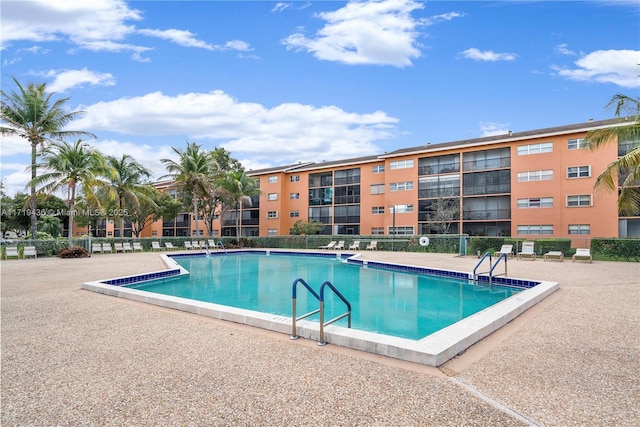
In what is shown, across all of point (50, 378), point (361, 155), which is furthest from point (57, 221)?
point (50, 378)

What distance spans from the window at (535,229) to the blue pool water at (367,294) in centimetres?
1839

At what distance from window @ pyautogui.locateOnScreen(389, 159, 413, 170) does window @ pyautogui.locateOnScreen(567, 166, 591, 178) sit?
41.1ft

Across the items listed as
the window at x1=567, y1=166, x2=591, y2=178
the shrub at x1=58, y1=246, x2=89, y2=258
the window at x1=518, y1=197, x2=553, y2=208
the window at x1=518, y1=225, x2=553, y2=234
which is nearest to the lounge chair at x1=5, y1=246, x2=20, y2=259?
the shrub at x1=58, y1=246, x2=89, y2=258

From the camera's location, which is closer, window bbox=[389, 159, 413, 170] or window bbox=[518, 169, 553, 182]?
window bbox=[518, 169, 553, 182]

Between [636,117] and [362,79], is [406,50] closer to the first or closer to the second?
[362,79]

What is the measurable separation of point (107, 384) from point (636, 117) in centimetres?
1679

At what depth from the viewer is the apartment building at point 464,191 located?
26719 millimetres

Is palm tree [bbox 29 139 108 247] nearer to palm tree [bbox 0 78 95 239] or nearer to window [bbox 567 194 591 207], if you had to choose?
palm tree [bbox 0 78 95 239]

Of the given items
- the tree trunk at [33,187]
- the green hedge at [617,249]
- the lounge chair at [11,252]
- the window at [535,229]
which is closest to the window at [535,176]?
the window at [535,229]

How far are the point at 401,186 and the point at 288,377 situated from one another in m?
32.7

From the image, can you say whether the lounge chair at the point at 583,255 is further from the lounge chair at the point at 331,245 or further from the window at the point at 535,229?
the lounge chair at the point at 331,245

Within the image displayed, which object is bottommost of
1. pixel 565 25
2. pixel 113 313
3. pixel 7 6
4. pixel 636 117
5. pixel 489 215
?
pixel 113 313

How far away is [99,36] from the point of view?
12.3 metres

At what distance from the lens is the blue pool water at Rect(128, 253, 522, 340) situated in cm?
782
